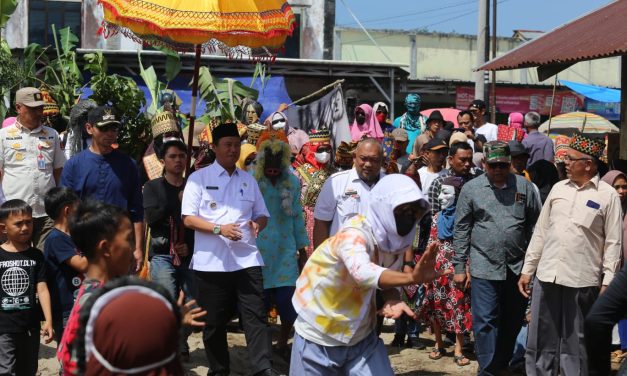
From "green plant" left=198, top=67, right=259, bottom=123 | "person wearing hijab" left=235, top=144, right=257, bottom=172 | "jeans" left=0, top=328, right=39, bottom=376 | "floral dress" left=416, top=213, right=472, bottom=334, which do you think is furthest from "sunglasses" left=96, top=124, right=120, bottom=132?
"green plant" left=198, top=67, right=259, bottom=123

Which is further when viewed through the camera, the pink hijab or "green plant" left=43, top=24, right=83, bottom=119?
the pink hijab

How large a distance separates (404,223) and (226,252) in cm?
303

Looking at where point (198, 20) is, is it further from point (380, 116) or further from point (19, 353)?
point (380, 116)

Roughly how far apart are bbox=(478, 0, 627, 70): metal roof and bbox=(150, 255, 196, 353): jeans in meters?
3.92

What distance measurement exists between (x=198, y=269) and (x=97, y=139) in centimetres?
129

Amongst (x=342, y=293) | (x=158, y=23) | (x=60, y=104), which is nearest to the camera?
(x=342, y=293)

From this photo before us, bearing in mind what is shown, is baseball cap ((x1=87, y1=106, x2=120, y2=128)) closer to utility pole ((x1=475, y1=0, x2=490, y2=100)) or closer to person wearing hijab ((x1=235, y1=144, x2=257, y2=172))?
person wearing hijab ((x1=235, y1=144, x2=257, y2=172))

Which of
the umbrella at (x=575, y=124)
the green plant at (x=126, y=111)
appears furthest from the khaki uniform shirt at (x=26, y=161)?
the umbrella at (x=575, y=124)

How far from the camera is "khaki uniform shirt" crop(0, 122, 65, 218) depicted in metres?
9.02

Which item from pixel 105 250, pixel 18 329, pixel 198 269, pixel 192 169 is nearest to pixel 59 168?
pixel 192 169

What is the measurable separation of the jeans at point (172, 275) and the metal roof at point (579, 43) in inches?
154

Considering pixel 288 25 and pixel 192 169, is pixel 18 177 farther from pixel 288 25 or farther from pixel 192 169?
pixel 288 25

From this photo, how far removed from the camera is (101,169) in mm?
8164

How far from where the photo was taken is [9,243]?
23.2 ft
